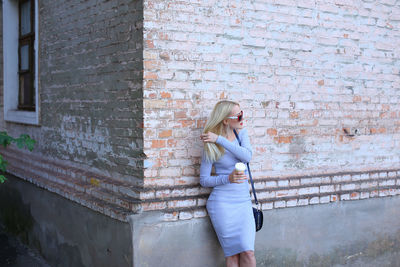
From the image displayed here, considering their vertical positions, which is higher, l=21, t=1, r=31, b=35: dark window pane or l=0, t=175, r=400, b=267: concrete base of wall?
l=21, t=1, r=31, b=35: dark window pane

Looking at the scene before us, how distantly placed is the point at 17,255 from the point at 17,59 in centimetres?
294

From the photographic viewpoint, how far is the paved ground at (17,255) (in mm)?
5876

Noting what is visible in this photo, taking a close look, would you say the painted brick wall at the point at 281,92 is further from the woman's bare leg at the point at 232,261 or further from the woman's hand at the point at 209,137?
the woman's bare leg at the point at 232,261

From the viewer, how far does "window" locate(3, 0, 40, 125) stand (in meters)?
7.10

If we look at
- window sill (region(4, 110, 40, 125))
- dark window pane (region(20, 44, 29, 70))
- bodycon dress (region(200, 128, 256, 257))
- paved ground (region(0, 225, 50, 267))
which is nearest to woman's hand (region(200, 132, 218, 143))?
bodycon dress (region(200, 128, 256, 257))

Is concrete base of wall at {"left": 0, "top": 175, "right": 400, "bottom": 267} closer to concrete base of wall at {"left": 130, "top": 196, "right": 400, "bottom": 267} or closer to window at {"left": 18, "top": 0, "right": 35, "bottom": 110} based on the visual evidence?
concrete base of wall at {"left": 130, "top": 196, "right": 400, "bottom": 267}

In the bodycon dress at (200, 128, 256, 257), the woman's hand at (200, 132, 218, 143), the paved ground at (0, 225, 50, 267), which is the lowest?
the paved ground at (0, 225, 50, 267)

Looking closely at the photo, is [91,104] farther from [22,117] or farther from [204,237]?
[22,117]

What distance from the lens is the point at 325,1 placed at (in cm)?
502

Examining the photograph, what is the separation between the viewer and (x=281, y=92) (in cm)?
480

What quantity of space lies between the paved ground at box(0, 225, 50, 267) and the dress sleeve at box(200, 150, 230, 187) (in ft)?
8.91

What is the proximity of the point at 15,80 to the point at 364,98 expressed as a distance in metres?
5.03

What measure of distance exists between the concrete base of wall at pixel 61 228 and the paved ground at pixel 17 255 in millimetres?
86

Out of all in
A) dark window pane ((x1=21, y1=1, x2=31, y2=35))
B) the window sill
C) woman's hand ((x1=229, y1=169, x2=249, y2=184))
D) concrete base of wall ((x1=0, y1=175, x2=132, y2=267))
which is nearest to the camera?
woman's hand ((x1=229, y1=169, x2=249, y2=184))
